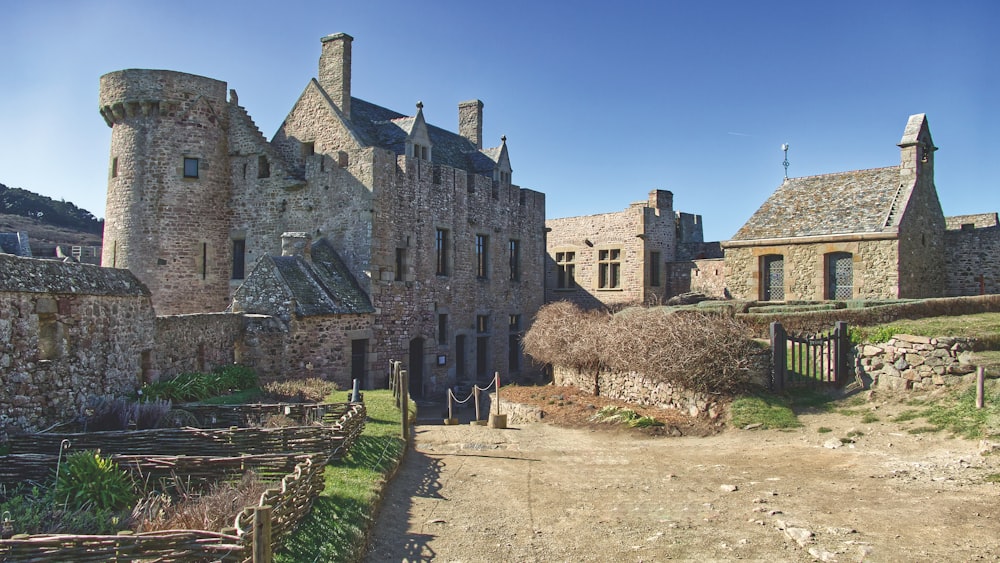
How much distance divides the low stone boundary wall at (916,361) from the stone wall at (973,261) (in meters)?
11.4

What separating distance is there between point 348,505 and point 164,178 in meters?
18.5

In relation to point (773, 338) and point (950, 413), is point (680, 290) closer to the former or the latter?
point (773, 338)

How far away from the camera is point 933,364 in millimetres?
14219

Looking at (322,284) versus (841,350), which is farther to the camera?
(322,284)

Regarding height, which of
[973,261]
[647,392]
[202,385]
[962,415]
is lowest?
[647,392]

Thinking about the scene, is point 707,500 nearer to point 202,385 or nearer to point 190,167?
point 202,385

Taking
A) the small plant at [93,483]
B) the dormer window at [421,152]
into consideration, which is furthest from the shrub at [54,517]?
the dormer window at [421,152]

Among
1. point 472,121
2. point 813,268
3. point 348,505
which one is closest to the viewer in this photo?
point 348,505

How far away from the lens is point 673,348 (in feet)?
52.0

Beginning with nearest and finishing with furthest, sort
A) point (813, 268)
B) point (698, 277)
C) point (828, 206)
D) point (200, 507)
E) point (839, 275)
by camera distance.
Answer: point (200, 507) → point (839, 275) → point (813, 268) → point (828, 206) → point (698, 277)

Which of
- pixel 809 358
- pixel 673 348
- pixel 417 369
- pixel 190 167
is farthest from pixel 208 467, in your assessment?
pixel 190 167

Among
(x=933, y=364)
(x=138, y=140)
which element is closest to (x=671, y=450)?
(x=933, y=364)

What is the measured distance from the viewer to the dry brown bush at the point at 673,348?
15352 millimetres

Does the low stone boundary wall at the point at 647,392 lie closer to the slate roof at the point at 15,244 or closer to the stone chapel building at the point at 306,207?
the stone chapel building at the point at 306,207
